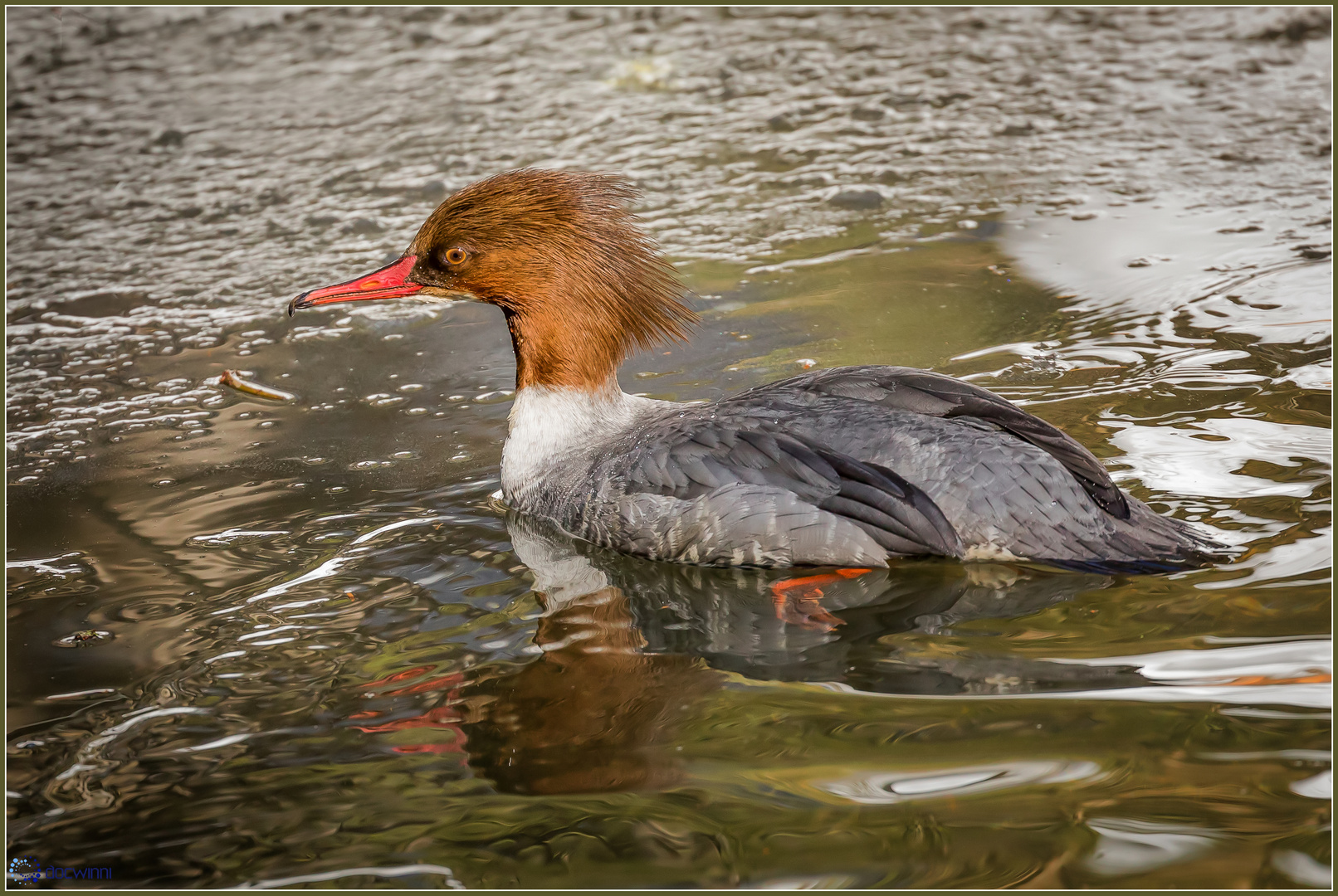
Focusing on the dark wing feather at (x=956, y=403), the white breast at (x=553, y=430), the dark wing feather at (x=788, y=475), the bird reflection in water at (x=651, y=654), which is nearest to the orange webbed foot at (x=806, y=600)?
the bird reflection in water at (x=651, y=654)

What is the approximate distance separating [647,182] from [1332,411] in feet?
15.6

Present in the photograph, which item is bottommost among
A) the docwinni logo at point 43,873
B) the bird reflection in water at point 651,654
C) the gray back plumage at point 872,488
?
the docwinni logo at point 43,873

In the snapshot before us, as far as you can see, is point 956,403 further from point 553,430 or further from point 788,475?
point 553,430

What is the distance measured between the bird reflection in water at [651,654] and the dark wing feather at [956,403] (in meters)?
0.35

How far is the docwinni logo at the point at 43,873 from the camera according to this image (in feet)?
10.9

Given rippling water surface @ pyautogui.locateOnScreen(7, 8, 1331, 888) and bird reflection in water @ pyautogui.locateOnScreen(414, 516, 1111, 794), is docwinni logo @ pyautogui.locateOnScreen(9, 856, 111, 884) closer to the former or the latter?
rippling water surface @ pyautogui.locateOnScreen(7, 8, 1331, 888)

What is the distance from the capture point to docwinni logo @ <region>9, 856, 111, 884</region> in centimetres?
332

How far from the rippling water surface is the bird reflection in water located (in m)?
0.02

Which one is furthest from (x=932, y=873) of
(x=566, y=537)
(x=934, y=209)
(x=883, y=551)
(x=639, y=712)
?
(x=934, y=209)

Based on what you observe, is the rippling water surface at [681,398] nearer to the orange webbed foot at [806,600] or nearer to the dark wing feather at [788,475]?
the orange webbed foot at [806,600]

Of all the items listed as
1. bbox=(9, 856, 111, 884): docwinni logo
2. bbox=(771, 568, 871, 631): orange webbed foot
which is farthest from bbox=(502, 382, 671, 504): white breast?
bbox=(9, 856, 111, 884): docwinni logo

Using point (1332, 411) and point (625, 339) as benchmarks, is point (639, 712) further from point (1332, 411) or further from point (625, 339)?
Answer: point (1332, 411)

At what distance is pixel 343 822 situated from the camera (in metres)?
3.43

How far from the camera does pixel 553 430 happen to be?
521 cm
